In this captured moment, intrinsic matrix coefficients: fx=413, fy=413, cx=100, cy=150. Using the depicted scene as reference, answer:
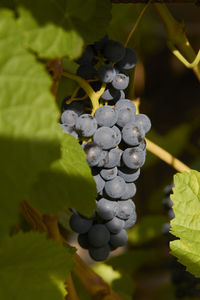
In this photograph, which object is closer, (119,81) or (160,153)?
(119,81)

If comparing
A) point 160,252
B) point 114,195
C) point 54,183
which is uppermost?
point 54,183

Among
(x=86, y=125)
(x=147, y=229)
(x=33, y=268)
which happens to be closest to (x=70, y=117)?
(x=86, y=125)

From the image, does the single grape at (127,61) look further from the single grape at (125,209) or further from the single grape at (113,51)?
the single grape at (125,209)

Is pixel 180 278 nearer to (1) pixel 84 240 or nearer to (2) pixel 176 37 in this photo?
(1) pixel 84 240

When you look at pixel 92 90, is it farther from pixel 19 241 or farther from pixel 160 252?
pixel 160 252

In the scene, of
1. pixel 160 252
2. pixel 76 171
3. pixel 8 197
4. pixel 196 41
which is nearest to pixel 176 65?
pixel 196 41

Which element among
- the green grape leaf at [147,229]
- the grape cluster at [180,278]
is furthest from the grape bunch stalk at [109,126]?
the green grape leaf at [147,229]
